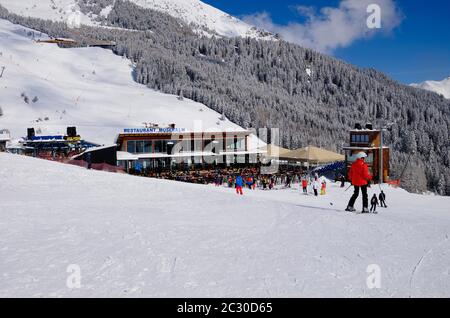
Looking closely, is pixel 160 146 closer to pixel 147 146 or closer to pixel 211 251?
pixel 147 146

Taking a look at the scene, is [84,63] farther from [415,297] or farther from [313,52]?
[415,297]

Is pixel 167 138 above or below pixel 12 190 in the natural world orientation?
above

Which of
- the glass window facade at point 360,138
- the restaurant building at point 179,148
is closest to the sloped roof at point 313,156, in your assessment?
the glass window facade at point 360,138

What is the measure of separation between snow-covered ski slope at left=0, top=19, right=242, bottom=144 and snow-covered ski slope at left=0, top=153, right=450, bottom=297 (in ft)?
135

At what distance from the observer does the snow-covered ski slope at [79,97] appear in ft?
201

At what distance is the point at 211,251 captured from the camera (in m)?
6.79

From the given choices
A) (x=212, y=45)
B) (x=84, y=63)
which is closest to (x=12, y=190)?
(x=84, y=63)

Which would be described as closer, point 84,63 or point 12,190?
point 12,190

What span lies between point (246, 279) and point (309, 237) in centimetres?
292

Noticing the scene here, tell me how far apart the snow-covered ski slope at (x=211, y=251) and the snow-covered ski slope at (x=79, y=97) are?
1624 inches

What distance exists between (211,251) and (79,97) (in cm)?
7859

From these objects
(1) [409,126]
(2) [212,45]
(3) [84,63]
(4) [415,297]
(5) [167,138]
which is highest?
(2) [212,45]

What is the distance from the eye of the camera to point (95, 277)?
5465mm

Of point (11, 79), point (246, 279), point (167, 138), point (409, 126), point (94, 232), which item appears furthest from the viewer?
point (409, 126)
